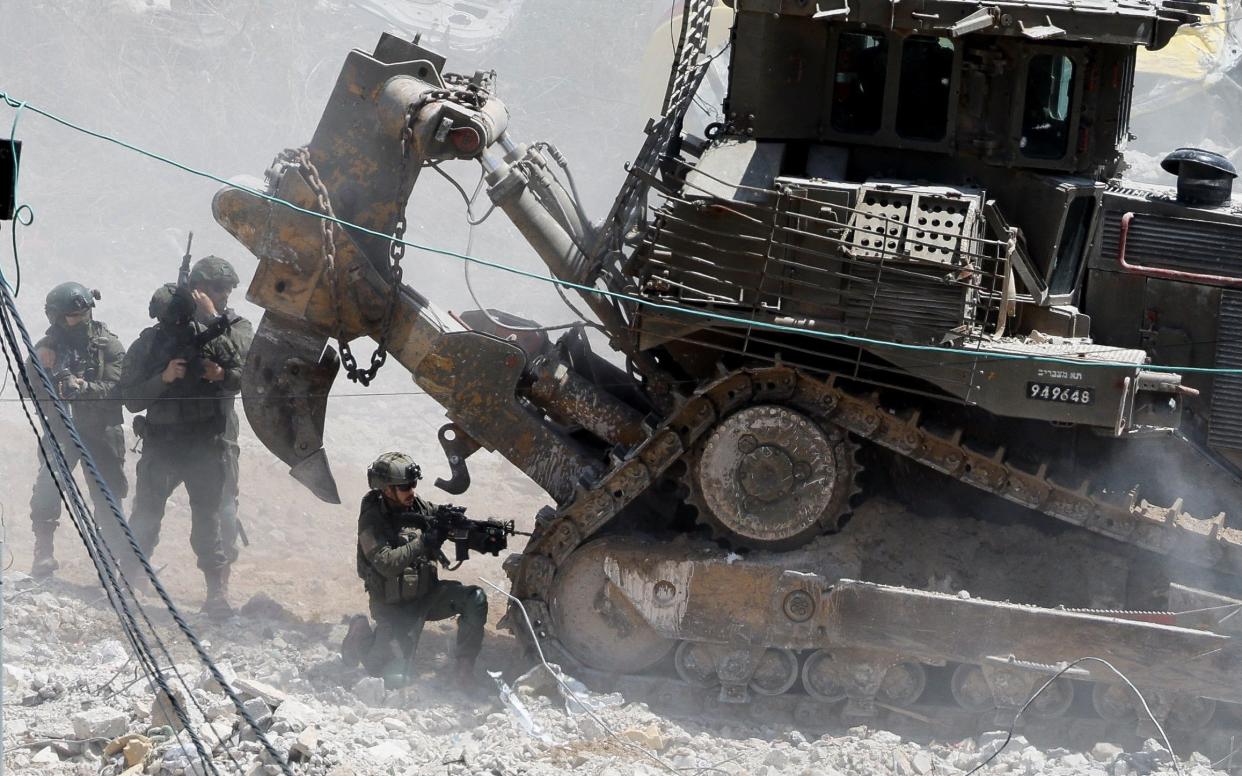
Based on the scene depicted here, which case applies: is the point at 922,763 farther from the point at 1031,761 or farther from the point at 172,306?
the point at 172,306

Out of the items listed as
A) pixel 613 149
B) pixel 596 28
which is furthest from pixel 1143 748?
pixel 596 28

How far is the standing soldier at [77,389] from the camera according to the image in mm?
10328

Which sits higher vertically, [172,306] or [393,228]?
[393,228]

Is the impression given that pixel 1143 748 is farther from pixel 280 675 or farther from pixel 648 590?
pixel 280 675

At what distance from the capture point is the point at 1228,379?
8391 millimetres

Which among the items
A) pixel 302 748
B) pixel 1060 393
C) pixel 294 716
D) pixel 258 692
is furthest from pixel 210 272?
pixel 1060 393

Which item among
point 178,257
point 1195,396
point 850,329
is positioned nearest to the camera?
point 850,329

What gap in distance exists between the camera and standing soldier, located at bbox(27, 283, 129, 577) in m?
10.3

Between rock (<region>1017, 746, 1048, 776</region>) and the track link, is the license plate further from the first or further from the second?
rock (<region>1017, 746, 1048, 776</region>)

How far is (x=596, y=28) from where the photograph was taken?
75.8 ft

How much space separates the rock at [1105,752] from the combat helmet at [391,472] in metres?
3.95

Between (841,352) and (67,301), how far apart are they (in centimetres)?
533

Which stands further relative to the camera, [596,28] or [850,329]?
[596,28]

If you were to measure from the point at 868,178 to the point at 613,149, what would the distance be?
1326cm
